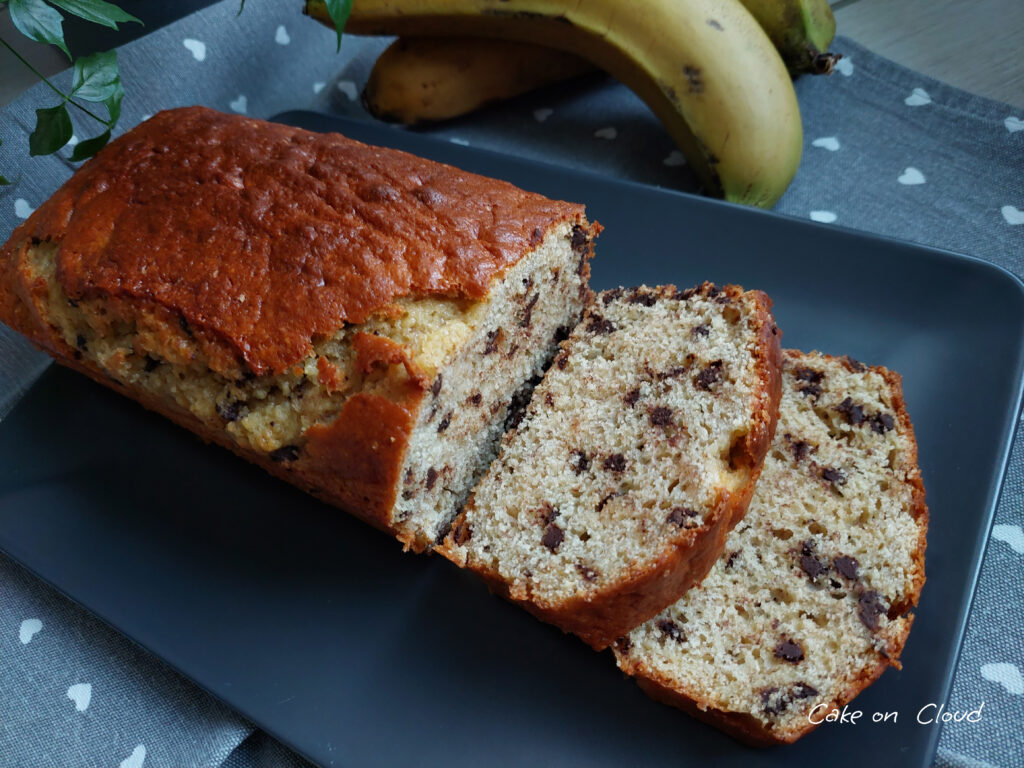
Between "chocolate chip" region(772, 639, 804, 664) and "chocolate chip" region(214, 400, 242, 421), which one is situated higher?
"chocolate chip" region(214, 400, 242, 421)

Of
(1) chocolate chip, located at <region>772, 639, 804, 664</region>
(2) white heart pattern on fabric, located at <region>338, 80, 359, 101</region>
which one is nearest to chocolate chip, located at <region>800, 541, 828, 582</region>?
(1) chocolate chip, located at <region>772, 639, 804, 664</region>

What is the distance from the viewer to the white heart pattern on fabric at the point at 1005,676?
1.86m

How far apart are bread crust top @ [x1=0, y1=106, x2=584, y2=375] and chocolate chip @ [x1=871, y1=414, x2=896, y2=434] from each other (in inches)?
37.6

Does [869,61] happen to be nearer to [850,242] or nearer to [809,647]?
[850,242]

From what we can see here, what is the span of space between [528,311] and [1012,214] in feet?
6.06

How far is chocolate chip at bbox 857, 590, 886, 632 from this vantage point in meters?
1.72

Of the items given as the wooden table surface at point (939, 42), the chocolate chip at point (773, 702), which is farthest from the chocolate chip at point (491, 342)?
the wooden table surface at point (939, 42)

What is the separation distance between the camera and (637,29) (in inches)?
103

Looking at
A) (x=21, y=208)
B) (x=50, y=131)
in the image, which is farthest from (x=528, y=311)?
(x=21, y=208)

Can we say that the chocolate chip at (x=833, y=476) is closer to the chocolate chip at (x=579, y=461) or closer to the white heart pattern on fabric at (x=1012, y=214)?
the chocolate chip at (x=579, y=461)

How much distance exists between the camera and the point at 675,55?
261cm

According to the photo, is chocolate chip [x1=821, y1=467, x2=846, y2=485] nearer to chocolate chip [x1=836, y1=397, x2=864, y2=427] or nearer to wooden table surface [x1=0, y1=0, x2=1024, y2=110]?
chocolate chip [x1=836, y1=397, x2=864, y2=427]

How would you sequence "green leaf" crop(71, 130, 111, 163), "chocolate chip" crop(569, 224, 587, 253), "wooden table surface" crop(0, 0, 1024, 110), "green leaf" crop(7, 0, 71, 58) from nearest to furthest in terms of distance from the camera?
"green leaf" crop(7, 0, 71, 58), "chocolate chip" crop(569, 224, 587, 253), "green leaf" crop(71, 130, 111, 163), "wooden table surface" crop(0, 0, 1024, 110)

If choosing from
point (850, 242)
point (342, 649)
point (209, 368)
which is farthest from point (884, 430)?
point (209, 368)
